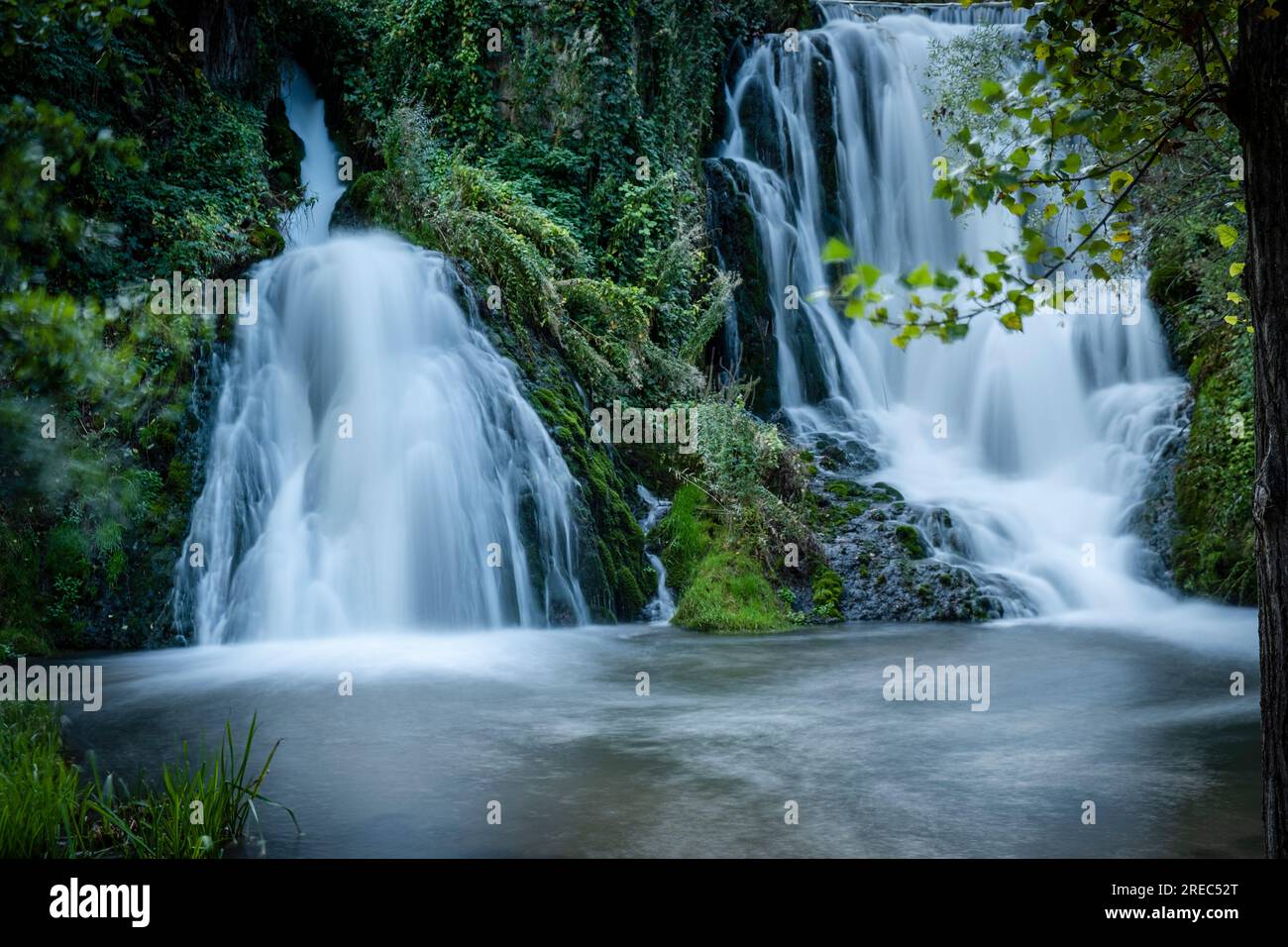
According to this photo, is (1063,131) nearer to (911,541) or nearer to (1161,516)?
(911,541)

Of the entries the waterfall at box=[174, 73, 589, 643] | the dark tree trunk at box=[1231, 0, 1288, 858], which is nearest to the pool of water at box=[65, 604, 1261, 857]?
the waterfall at box=[174, 73, 589, 643]

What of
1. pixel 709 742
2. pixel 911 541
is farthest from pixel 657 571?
pixel 709 742

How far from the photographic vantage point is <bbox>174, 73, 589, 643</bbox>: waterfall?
10.3 meters

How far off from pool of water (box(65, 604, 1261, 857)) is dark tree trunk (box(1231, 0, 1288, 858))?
4.99 feet

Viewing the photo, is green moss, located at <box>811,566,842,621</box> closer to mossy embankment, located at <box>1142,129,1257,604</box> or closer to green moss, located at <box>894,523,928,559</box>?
green moss, located at <box>894,523,928,559</box>

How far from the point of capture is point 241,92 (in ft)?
54.5

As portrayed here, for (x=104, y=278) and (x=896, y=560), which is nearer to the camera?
(x=104, y=278)

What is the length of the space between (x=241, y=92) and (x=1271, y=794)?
682 inches

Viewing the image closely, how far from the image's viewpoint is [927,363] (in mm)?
18438

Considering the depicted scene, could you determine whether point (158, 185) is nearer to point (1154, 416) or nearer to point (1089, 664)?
point (1089, 664)

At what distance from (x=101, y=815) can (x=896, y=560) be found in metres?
9.89

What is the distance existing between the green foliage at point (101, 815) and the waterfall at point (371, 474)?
537cm

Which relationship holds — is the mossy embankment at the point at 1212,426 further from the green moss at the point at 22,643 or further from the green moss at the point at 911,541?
the green moss at the point at 22,643
